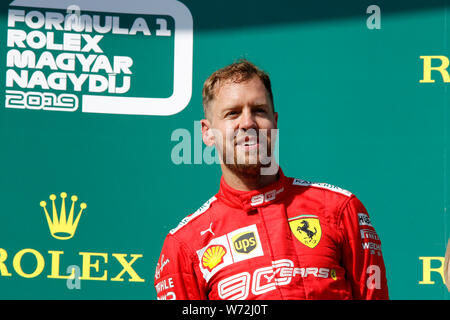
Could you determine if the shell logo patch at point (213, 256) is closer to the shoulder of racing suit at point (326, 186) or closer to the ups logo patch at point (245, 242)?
the ups logo patch at point (245, 242)

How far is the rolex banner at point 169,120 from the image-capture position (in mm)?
2814

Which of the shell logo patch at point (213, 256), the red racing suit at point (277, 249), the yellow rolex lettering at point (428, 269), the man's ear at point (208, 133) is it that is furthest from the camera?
the yellow rolex lettering at point (428, 269)

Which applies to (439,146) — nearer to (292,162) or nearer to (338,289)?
(292,162)

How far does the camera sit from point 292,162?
2861mm

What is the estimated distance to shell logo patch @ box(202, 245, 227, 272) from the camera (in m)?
2.02

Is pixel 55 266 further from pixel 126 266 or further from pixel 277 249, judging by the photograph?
pixel 277 249

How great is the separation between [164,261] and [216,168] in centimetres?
85

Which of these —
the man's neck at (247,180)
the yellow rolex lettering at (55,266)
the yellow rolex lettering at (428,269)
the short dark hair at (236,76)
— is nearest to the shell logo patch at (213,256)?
the man's neck at (247,180)

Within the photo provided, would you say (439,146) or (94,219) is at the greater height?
(439,146)

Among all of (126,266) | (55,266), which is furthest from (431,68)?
(55,266)

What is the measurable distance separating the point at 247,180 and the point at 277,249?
0.27m
